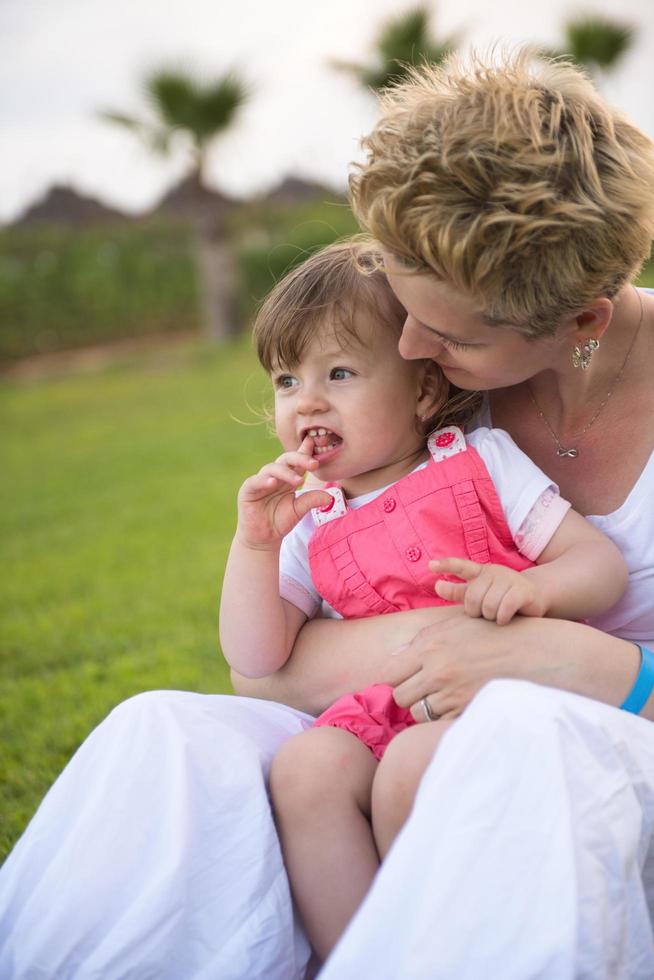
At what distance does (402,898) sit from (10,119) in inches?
724

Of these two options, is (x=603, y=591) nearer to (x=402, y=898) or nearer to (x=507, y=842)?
(x=507, y=842)

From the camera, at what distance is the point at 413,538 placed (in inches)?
80.6

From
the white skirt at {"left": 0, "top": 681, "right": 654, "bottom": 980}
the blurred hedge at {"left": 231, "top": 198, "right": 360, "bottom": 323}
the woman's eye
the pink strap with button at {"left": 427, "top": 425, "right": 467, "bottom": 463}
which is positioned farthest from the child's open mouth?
the blurred hedge at {"left": 231, "top": 198, "right": 360, "bottom": 323}

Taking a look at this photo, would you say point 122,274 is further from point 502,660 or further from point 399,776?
point 399,776

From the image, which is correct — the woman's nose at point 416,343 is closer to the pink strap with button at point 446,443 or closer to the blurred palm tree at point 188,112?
the pink strap with button at point 446,443

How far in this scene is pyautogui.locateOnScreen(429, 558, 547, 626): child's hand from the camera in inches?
69.5

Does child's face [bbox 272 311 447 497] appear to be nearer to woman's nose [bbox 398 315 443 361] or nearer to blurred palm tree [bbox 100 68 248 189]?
woman's nose [bbox 398 315 443 361]

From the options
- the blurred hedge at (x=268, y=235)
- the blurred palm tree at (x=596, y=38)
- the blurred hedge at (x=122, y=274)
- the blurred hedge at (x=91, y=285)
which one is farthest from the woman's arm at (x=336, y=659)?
the blurred hedge at (x=91, y=285)

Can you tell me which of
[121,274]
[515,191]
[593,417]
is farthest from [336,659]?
[121,274]

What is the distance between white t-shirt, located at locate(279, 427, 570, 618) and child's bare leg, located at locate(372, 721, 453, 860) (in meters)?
0.50

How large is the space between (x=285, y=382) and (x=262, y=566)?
0.42 meters

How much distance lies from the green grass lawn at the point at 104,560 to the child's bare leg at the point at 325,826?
1353mm

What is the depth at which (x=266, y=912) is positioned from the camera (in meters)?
1.69

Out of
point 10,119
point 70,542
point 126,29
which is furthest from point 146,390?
point 70,542
